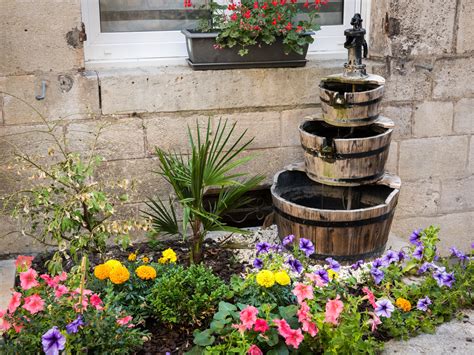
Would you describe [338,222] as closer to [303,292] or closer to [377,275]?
[377,275]

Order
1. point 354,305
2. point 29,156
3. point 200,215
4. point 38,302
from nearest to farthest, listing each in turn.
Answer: point 38,302
point 354,305
point 200,215
point 29,156

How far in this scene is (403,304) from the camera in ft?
10.8

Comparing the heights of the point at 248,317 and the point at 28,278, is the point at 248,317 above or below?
below

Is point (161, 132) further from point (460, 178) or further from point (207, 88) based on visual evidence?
point (460, 178)

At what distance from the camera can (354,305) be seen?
10.00 feet

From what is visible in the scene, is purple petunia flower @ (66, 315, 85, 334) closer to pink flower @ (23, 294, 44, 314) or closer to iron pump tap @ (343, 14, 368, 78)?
pink flower @ (23, 294, 44, 314)

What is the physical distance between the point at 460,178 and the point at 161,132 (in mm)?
2107

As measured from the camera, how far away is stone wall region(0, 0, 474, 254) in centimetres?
392

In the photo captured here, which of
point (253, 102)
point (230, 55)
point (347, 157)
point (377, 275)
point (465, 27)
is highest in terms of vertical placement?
point (465, 27)

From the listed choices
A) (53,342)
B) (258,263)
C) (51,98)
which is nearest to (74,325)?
(53,342)

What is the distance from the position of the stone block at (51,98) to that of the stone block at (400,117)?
1.86m

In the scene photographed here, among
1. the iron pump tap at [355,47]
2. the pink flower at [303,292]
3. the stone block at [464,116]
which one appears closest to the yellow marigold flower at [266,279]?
the pink flower at [303,292]

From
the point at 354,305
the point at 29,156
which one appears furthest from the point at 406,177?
the point at 29,156

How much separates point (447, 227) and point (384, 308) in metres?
2.04
